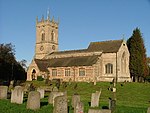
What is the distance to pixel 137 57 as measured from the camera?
65.9m

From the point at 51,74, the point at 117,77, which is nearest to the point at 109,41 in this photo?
the point at 117,77

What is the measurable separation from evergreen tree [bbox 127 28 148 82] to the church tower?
23.8 metres

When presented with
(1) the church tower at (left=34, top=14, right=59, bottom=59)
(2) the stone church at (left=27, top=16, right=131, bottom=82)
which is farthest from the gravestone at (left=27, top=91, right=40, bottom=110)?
(1) the church tower at (left=34, top=14, right=59, bottom=59)

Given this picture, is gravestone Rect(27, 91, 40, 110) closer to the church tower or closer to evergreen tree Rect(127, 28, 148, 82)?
evergreen tree Rect(127, 28, 148, 82)

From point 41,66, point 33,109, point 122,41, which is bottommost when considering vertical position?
point 33,109

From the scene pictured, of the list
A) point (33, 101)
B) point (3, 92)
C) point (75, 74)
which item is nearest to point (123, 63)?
point (75, 74)

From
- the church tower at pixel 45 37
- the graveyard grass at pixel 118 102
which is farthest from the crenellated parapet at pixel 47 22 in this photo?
the graveyard grass at pixel 118 102

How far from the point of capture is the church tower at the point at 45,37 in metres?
81.4

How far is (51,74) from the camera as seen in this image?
6619 centimetres

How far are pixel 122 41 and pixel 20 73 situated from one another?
24908mm

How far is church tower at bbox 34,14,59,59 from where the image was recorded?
267 ft

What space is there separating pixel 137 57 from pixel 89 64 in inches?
489

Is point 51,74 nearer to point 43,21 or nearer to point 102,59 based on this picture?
point 102,59

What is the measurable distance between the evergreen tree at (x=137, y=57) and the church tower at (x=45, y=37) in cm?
2381
